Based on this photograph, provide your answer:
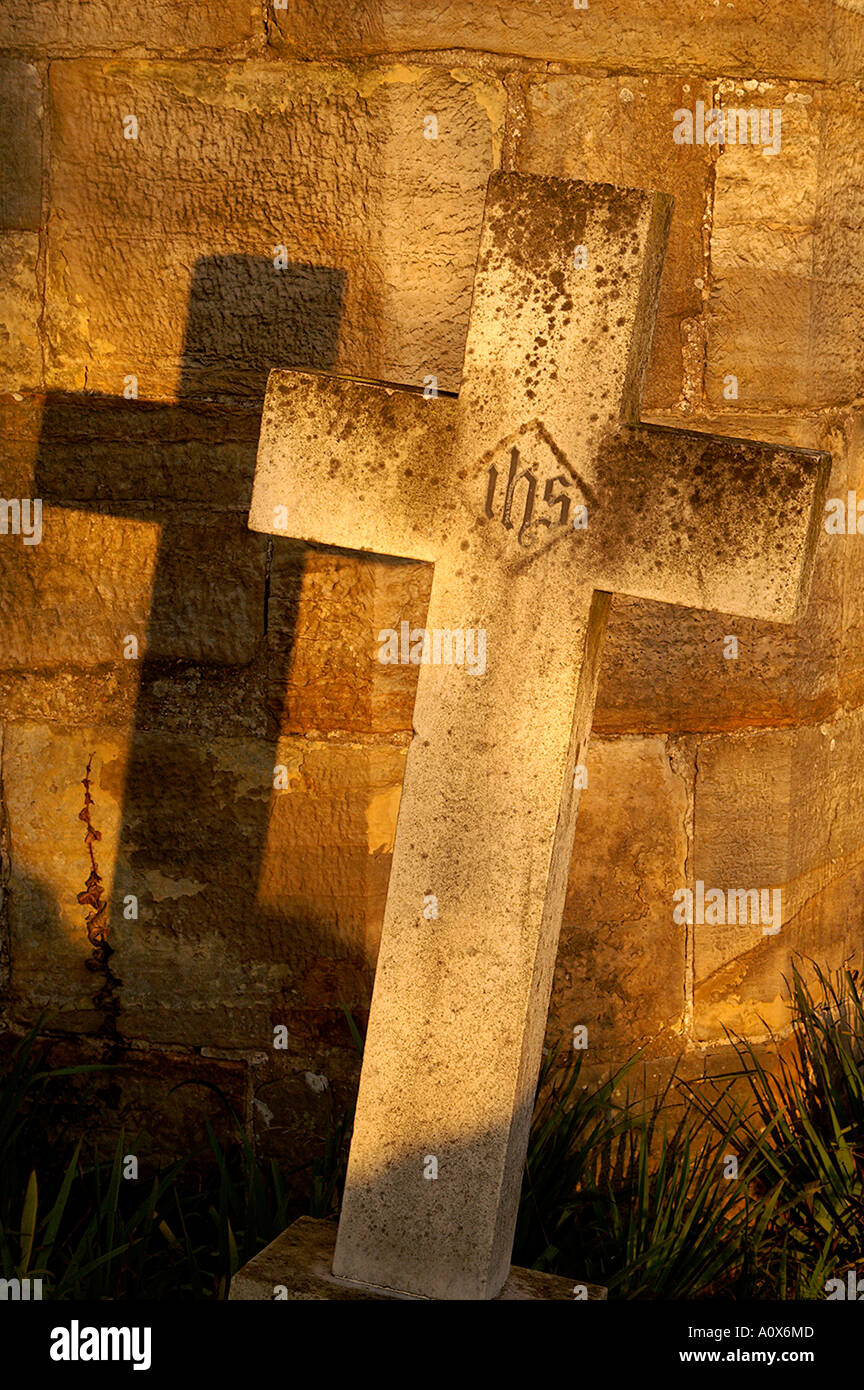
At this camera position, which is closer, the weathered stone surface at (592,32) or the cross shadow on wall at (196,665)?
the weathered stone surface at (592,32)

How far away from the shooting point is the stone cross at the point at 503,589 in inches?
70.8

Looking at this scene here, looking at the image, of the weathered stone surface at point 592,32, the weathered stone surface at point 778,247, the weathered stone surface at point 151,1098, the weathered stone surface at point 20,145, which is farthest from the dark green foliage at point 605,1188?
the weathered stone surface at point 592,32

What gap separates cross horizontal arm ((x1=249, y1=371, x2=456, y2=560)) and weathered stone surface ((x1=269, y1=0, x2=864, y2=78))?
946 mm

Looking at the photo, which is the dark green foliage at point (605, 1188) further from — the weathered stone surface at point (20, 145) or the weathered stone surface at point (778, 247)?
the weathered stone surface at point (20, 145)

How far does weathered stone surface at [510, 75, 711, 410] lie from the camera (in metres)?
2.56

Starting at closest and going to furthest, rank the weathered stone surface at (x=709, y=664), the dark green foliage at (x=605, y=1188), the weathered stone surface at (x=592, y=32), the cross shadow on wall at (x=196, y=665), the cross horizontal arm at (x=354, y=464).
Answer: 1. the cross horizontal arm at (x=354, y=464)
2. the dark green foliage at (x=605, y=1188)
3. the weathered stone surface at (x=592, y=32)
4. the cross shadow on wall at (x=196, y=665)
5. the weathered stone surface at (x=709, y=664)

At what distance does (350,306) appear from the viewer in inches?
102

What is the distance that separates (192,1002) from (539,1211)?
80 centimetres

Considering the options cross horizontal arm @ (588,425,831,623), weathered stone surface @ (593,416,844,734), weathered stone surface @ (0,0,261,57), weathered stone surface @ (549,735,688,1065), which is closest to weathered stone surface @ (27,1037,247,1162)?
weathered stone surface @ (549,735,688,1065)

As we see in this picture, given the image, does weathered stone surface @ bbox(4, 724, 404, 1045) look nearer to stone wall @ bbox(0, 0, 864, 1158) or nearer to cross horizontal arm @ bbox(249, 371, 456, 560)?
stone wall @ bbox(0, 0, 864, 1158)

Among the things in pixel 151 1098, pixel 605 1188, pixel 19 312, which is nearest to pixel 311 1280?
pixel 605 1188

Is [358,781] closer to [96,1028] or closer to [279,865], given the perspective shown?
[279,865]

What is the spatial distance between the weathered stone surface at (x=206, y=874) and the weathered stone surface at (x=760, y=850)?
650 mm

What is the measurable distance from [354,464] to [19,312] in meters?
1.08
